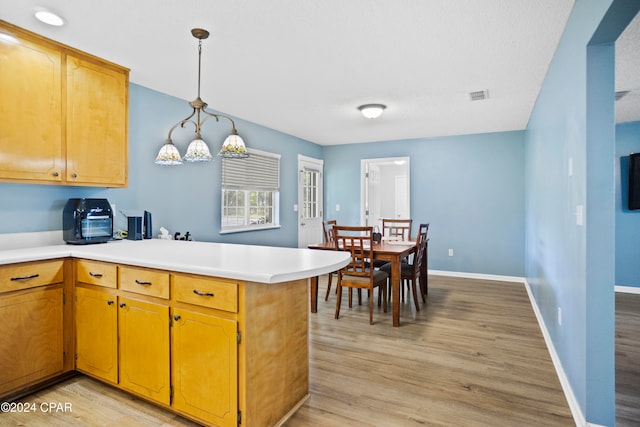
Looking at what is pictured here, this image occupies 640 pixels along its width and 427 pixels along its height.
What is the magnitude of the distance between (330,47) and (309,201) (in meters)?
4.17

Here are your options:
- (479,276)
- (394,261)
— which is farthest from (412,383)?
(479,276)

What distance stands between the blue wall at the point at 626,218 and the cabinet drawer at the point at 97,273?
6266mm

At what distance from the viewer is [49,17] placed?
231cm

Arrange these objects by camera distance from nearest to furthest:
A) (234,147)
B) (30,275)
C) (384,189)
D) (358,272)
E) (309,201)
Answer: (30,275) < (234,147) < (358,272) < (309,201) < (384,189)

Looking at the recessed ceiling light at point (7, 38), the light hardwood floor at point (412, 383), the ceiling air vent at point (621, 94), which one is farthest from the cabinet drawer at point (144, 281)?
the ceiling air vent at point (621, 94)

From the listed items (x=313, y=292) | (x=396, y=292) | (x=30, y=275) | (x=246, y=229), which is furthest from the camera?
(x=246, y=229)

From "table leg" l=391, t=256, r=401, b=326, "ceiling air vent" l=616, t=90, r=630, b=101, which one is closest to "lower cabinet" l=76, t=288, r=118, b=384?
"table leg" l=391, t=256, r=401, b=326

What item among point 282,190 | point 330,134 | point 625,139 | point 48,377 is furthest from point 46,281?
point 625,139

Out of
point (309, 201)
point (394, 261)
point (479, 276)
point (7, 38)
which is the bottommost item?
point (479, 276)

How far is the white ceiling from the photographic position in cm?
223

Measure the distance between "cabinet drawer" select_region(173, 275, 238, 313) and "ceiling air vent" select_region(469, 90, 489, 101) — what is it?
132 inches

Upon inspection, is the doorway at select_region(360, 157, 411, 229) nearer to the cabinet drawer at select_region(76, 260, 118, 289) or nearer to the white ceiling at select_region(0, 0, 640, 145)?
the white ceiling at select_region(0, 0, 640, 145)

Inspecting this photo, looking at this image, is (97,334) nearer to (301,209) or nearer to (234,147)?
(234,147)

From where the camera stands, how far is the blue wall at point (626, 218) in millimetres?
5074
